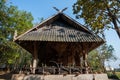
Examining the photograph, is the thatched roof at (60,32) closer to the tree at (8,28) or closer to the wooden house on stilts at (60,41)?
the wooden house on stilts at (60,41)

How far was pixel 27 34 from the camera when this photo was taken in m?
17.0

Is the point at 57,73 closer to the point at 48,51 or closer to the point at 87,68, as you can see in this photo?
the point at 87,68

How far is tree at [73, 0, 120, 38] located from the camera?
1792 centimetres

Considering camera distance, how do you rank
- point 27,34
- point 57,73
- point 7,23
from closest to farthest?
point 57,73
point 27,34
point 7,23

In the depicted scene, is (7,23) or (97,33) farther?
(7,23)

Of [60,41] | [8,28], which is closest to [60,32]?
[60,41]

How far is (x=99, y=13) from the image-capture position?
18578mm

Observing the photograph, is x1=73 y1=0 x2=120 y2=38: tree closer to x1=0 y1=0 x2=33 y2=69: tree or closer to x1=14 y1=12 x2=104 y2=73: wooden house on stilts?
x1=14 y1=12 x2=104 y2=73: wooden house on stilts

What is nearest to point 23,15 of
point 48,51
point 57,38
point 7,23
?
point 7,23

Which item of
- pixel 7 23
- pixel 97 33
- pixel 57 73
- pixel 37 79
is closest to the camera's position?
pixel 37 79

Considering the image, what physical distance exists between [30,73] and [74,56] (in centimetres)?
517

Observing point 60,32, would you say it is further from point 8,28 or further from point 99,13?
point 8,28

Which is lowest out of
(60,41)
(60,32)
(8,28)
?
(60,41)

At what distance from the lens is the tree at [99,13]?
1792 centimetres
